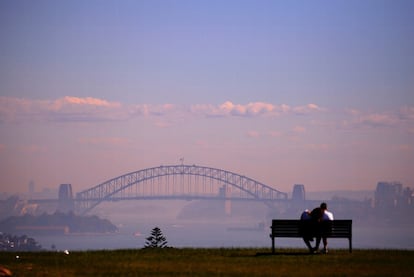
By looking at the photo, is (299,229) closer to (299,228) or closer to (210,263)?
(299,228)

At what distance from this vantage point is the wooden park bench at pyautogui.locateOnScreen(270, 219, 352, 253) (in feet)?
63.1

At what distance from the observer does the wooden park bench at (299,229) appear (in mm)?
19219

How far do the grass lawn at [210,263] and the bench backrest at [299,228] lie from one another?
1.25 ft

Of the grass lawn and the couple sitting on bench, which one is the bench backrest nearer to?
the couple sitting on bench

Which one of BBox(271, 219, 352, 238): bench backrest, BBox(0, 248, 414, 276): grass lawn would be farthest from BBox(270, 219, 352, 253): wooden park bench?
BBox(0, 248, 414, 276): grass lawn

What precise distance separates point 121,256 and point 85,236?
181380mm

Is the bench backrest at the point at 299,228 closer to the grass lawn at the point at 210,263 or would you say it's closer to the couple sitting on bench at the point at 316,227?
the couple sitting on bench at the point at 316,227

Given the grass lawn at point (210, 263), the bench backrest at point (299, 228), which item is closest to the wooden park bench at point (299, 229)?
the bench backrest at point (299, 228)

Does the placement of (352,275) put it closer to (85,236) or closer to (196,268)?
(196,268)

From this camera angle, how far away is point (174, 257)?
1850cm

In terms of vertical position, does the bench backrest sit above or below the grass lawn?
above

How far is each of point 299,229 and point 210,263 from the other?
9.37ft

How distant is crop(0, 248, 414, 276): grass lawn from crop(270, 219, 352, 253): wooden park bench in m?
0.37

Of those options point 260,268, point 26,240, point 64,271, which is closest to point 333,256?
point 260,268
